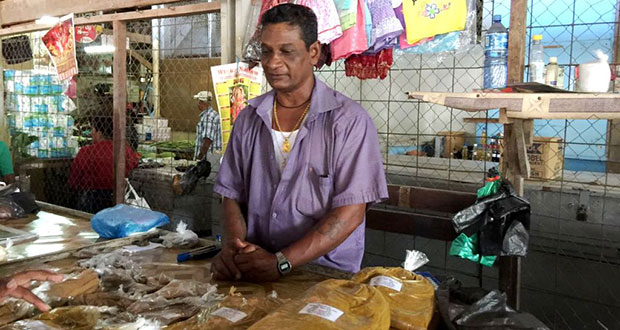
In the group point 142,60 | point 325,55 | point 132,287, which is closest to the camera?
point 132,287

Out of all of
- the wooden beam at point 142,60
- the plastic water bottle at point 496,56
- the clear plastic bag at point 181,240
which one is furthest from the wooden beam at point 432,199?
the wooden beam at point 142,60

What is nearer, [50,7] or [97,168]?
[50,7]

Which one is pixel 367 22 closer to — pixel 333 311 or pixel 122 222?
pixel 122 222

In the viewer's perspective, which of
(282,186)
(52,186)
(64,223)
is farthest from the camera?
(52,186)

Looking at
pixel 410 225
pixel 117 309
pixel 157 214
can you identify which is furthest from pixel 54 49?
pixel 117 309

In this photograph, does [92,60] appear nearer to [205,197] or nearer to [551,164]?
[205,197]

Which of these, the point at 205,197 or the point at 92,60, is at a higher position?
the point at 92,60

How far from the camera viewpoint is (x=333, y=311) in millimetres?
985

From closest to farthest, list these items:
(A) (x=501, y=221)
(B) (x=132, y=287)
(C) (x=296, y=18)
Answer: (B) (x=132, y=287) < (C) (x=296, y=18) < (A) (x=501, y=221)

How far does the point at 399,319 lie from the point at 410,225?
7.34 ft

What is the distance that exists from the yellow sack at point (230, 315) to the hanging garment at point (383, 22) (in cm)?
220

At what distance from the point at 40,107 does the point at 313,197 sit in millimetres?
5264

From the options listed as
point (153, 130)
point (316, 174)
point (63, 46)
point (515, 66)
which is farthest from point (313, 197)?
point (153, 130)

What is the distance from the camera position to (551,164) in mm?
4238
